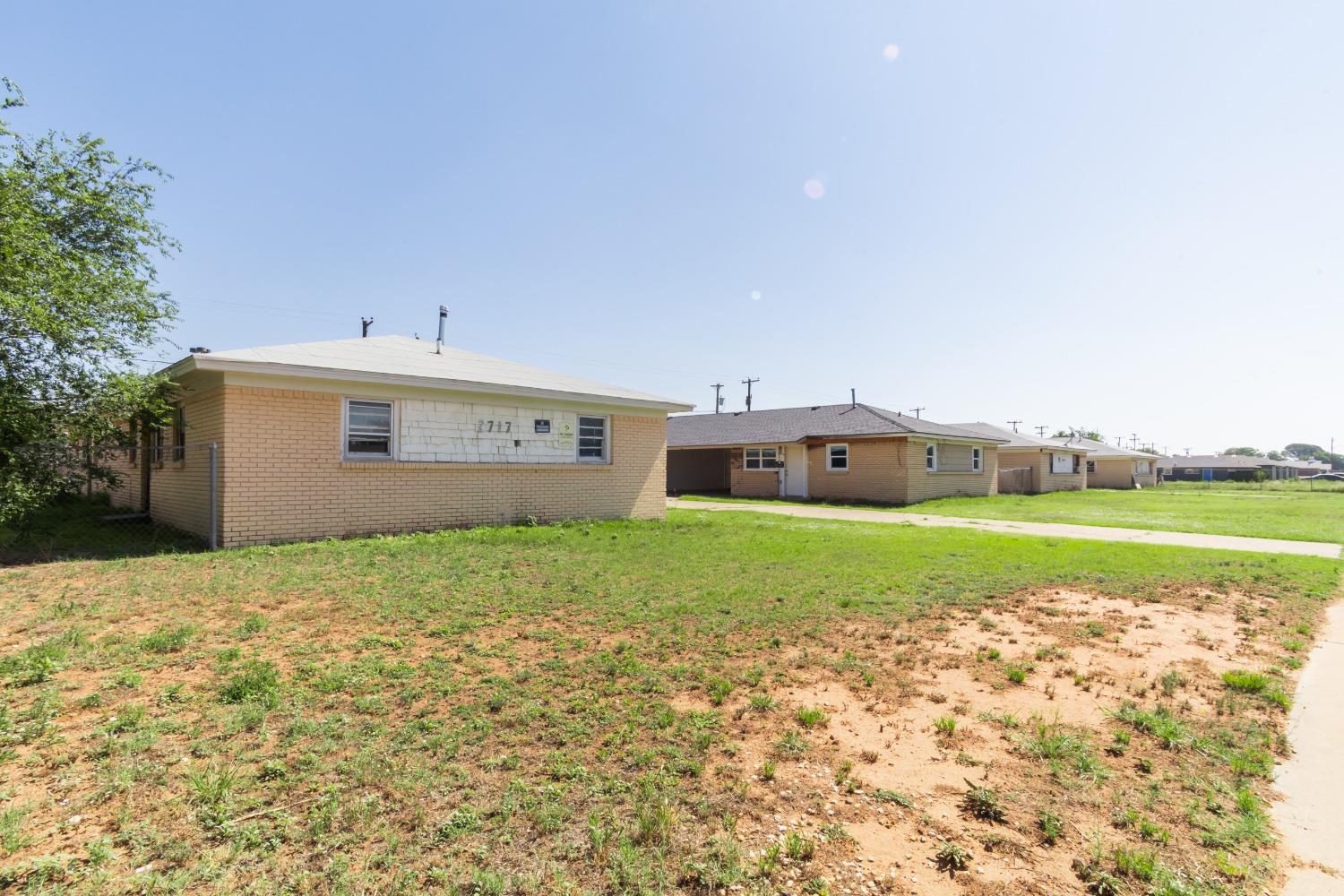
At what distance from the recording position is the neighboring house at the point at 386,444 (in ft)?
31.0

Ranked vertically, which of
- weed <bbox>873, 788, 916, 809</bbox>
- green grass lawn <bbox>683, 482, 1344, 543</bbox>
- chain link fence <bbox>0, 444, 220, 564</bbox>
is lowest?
green grass lawn <bbox>683, 482, 1344, 543</bbox>

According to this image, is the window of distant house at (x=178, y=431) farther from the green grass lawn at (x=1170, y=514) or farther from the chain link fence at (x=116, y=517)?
the green grass lawn at (x=1170, y=514)

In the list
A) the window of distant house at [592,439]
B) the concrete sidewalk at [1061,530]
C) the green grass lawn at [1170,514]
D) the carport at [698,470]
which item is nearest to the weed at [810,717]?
the window of distant house at [592,439]

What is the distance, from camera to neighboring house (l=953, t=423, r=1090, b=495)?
32750mm

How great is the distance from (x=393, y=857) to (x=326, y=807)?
1.74 ft

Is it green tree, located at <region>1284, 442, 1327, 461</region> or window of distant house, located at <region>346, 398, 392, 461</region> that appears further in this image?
green tree, located at <region>1284, 442, 1327, 461</region>

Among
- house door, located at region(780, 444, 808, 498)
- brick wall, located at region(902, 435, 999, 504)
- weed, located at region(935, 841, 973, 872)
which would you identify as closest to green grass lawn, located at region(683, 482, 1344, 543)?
brick wall, located at region(902, 435, 999, 504)

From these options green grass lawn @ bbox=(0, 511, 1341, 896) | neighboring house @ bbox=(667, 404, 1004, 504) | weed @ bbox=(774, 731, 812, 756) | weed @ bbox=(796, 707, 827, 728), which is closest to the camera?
green grass lawn @ bbox=(0, 511, 1341, 896)

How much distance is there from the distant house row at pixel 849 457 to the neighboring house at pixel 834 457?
0.04 m

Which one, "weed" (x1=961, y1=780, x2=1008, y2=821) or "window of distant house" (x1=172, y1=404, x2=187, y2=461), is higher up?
"window of distant house" (x1=172, y1=404, x2=187, y2=461)

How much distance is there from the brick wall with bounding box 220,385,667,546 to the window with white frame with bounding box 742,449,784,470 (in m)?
13.4

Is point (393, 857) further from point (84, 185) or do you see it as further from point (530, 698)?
point (84, 185)

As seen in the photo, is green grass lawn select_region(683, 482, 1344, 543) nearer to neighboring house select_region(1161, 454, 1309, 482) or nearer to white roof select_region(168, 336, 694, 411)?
white roof select_region(168, 336, 694, 411)

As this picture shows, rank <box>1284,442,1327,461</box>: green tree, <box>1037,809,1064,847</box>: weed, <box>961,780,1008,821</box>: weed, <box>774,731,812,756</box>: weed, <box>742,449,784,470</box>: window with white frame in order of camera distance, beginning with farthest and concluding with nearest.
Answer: <box>1284,442,1327,461</box>: green tree < <box>742,449,784,470</box>: window with white frame < <box>774,731,812,756</box>: weed < <box>961,780,1008,821</box>: weed < <box>1037,809,1064,847</box>: weed
